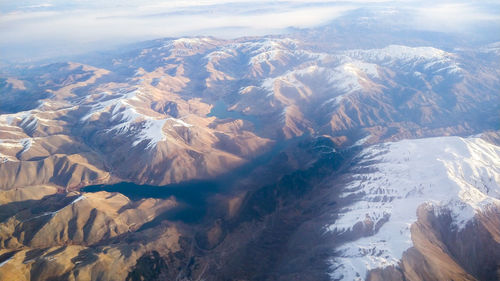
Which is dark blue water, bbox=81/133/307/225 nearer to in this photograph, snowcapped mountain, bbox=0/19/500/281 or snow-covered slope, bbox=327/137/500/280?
snowcapped mountain, bbox=0/19/500/281

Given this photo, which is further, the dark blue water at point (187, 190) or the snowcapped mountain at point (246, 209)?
the dark blue water at point (187, 190)

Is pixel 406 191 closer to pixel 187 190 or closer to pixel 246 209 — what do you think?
pixel 246 209

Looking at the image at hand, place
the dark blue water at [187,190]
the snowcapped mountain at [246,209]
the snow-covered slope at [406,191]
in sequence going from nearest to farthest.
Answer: the snow-covered slope at [406,191] < the snowcapped mountain at [246,209] < the dark blue water at [187,190]

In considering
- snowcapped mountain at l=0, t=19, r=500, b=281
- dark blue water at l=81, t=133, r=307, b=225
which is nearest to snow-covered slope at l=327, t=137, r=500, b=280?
snowcapped mountain at l=0, t=19, r=500, b=281

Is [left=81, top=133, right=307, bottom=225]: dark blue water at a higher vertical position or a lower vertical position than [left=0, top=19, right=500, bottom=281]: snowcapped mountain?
lower

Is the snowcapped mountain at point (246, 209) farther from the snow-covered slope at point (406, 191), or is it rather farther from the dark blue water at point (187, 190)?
the dark blue water at point (187, 190)

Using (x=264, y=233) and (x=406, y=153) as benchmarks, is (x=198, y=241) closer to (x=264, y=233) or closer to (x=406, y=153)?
(x=264, y=233)

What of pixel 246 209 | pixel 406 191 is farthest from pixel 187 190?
pixel 406 191

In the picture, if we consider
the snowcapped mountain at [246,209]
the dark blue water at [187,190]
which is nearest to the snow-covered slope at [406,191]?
the snowcapped mountain at [246,209]
